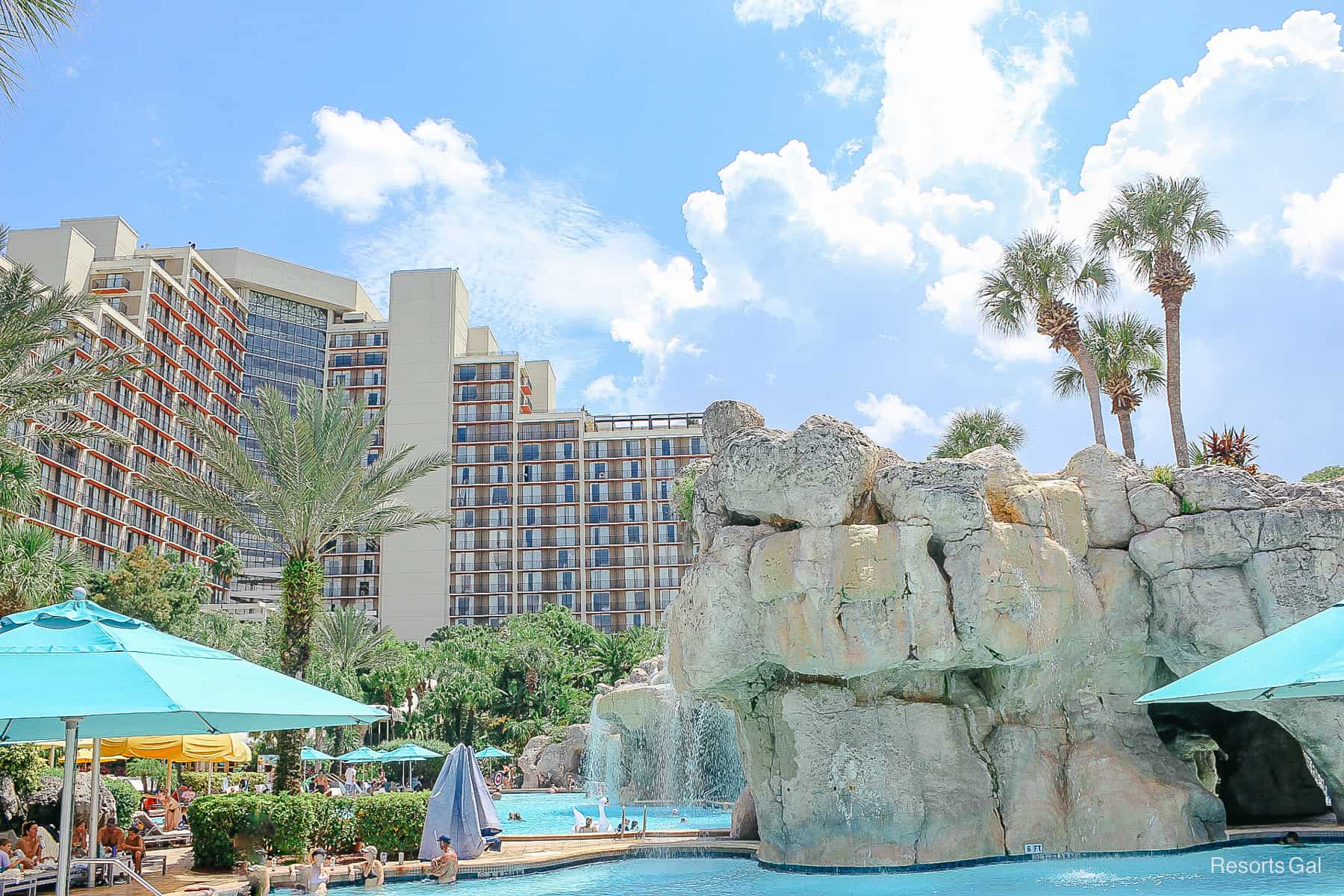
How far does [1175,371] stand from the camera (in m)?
22.6

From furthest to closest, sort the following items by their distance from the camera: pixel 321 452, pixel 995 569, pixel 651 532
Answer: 1. pixel 651 532
2. pixel 321 452
3. pixel 995 569

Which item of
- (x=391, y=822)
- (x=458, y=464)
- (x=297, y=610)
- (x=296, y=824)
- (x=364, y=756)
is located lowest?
(x=391, y=822)

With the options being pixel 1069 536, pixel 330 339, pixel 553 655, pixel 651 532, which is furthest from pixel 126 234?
pixel 1069 536

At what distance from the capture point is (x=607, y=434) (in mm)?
84562

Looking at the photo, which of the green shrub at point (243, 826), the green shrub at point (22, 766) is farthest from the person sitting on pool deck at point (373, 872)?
the green shrub at point (22, 766)

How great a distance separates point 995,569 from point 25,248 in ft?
222

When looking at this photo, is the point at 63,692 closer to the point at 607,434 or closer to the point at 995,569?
the point at 995,569

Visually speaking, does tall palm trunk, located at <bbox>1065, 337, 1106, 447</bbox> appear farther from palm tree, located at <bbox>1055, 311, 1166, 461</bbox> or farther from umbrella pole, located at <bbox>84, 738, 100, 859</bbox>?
umbrella pole, located at <bbox>84, 738, 100, 859</bbox>

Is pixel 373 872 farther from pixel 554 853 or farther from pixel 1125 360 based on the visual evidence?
pixel 1125 360

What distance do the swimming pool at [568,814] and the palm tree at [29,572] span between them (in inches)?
510

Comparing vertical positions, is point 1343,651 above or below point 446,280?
Result: below

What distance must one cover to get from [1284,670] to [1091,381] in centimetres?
1861

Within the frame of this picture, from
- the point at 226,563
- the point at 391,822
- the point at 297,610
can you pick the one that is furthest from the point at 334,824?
the point at 226,563

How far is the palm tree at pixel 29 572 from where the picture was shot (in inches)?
1033
